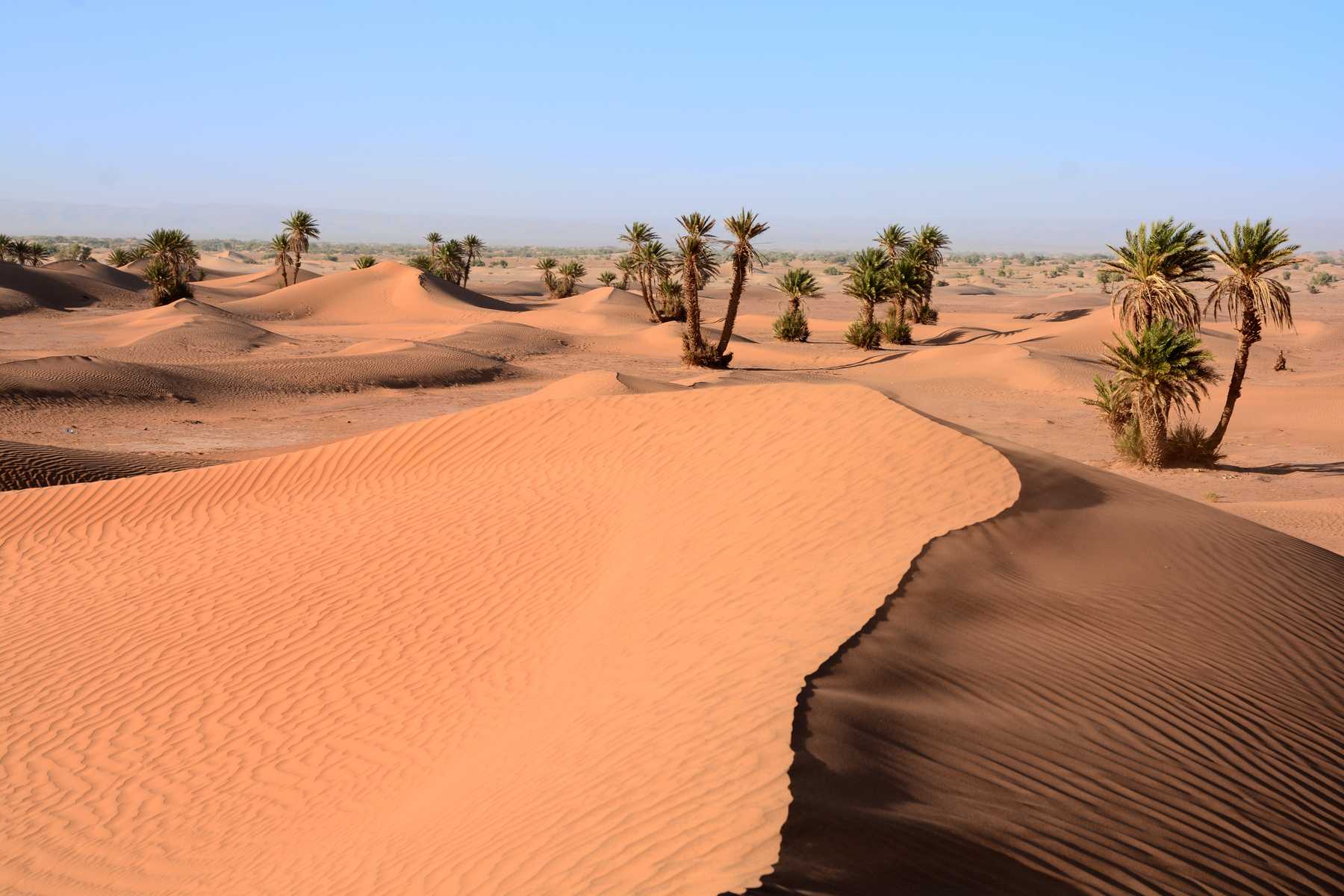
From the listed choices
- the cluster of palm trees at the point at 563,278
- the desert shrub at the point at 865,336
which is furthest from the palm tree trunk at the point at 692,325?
the cluster of palm trees at the point at 563,278

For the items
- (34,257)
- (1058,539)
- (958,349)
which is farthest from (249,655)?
(34,257)

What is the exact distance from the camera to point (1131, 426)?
21469mm

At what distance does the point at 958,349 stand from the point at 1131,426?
1797 cm

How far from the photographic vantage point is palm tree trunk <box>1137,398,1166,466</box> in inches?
822

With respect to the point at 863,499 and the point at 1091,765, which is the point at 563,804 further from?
the point at 863,499

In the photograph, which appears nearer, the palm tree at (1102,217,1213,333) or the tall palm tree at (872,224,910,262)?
the palm tree at (1102,217,1213,333)

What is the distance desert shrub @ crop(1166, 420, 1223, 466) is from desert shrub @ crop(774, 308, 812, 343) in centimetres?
2595

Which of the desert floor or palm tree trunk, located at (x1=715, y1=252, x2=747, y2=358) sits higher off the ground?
palm tree trunk, located at (x1=715, y1=252, x2=747, y2=358)

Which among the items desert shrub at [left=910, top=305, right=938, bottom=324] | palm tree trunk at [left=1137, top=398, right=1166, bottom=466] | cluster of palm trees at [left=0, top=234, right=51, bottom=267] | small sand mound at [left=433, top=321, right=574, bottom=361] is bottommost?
small sand mound at [left=433, top=321, right=574, bottom=361]

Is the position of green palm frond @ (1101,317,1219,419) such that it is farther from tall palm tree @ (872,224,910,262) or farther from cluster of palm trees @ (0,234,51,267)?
cluster of palm trees @ (0,234,51,267)

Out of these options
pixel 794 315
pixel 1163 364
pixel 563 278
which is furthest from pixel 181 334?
pixel 563 278

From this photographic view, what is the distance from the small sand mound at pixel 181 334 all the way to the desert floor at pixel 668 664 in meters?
21.2

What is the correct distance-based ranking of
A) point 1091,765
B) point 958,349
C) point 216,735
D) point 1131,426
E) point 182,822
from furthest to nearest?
1. point 958,349
2. point 1131,426
3. point 216,735
4. point 182,822
5. point 1091,765

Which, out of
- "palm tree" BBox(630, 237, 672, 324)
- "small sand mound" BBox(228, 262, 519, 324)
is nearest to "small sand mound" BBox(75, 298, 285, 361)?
"small sand mound" BBox(228, 262, 519, 324)
